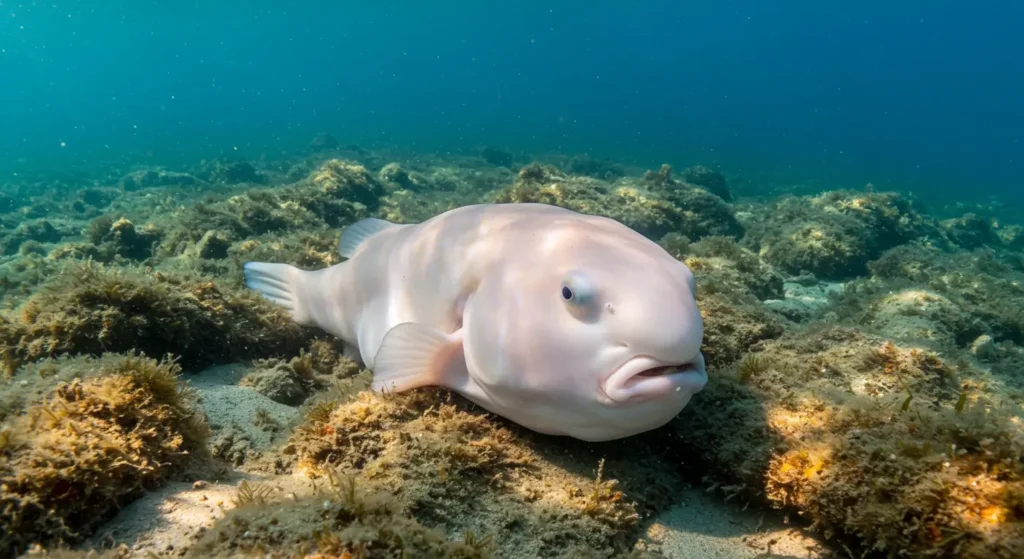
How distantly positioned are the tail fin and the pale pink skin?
2128 millimetres

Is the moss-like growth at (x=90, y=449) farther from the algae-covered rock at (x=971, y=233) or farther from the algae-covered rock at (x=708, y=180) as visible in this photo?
the algae-covered rock at (x=971, y=233)

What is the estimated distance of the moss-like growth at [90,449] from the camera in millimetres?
2002

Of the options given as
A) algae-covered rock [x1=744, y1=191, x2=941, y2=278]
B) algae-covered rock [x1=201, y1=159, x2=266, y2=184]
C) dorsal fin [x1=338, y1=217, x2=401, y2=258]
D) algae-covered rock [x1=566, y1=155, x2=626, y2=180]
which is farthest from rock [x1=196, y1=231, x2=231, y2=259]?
algae-covered rock [x1=566, y1=155, x2=626, y2=180]

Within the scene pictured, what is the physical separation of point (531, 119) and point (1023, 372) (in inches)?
3276

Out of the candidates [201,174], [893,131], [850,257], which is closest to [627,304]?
[850,257]

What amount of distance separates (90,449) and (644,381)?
2559mm

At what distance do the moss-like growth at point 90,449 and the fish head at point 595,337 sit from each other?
1.68 metres

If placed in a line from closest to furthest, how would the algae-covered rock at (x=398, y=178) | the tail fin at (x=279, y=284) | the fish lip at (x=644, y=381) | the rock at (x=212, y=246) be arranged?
the fish lip at (x=644, y=381), the tail fin at (x=279, y=284), the rock at (x=212, y=246), the algae-covered rock at (x=398, y=178)

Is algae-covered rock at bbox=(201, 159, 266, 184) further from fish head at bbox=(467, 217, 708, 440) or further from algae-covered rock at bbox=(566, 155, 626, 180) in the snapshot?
fish head at bbox=(467, 217, 708, 440)

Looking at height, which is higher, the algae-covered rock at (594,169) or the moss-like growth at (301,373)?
the algae-covered rock at (594,169)

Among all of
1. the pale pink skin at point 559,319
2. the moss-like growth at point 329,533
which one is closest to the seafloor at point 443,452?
the moss-like growth at point 329,533

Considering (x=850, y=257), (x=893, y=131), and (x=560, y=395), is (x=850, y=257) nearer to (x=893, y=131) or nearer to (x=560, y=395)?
(x=560, y=395)

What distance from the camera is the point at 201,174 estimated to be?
24.1m

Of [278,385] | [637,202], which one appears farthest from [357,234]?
[637,202]
